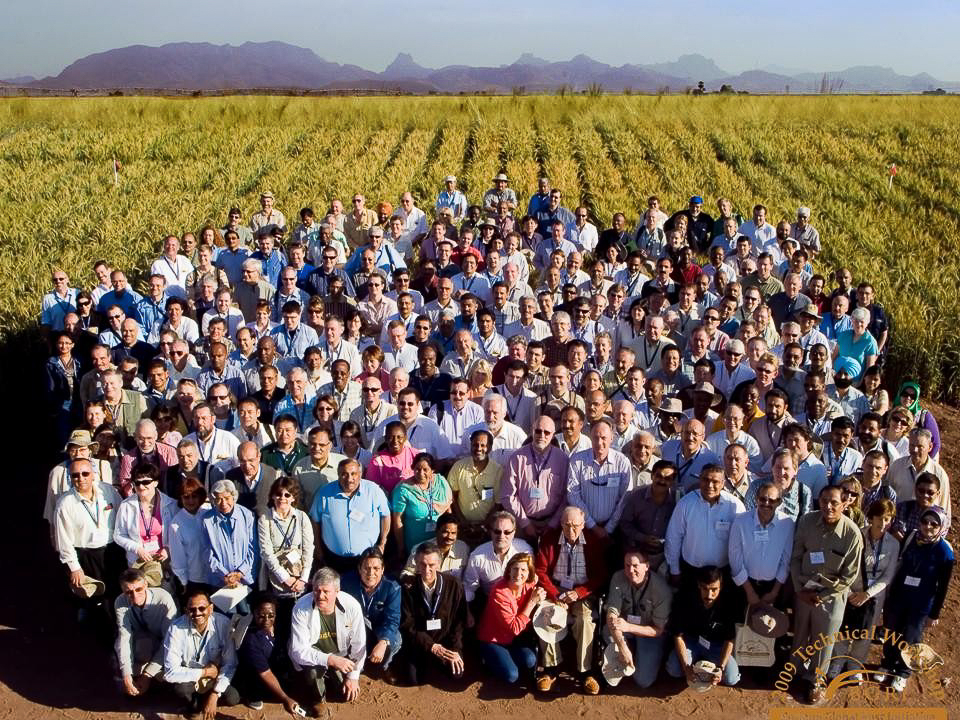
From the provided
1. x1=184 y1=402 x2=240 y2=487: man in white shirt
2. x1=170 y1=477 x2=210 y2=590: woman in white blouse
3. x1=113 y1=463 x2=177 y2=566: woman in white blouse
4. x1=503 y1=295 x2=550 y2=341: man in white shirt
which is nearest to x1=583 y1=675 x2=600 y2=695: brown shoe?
x1=170 y1=477 x2=210 y2=590: woman in white blouse

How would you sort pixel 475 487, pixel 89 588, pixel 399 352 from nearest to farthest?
pixel 89 588
pixel 475 487
pixel 399 352

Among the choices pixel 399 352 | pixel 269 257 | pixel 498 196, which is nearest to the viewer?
pixel 399 352

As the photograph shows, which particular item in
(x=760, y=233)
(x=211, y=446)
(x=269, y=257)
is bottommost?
(x=211, y=446)

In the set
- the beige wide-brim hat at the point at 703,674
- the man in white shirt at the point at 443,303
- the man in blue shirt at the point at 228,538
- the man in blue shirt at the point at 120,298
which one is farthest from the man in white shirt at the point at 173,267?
the beige wide-brim hat at the point at 703,674

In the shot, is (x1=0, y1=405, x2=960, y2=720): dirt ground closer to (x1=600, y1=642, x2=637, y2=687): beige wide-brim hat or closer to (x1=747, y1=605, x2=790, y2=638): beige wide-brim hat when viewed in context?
(x1=600, y1=642, x2=637, y2=687): beige wide-brim hat

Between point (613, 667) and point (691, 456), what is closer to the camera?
point (613, 667)

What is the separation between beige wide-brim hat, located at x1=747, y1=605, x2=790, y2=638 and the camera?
6.19m

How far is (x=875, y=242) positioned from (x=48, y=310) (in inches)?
532

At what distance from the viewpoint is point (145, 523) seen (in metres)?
6.62

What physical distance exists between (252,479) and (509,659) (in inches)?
93.8

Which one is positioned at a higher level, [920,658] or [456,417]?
[456,417]

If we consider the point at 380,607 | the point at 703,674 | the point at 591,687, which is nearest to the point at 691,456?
the point at 703,674

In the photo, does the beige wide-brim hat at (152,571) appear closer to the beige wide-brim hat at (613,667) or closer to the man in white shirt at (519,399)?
the man in white shirt at (519,399)

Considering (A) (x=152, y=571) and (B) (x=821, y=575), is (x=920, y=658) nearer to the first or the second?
(B) (x=821, y=575)
